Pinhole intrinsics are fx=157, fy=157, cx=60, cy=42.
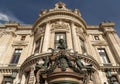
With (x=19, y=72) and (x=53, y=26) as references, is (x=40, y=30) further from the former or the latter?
(x=19, y=72)

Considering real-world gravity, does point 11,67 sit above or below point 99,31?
below

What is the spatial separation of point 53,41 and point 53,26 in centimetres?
335

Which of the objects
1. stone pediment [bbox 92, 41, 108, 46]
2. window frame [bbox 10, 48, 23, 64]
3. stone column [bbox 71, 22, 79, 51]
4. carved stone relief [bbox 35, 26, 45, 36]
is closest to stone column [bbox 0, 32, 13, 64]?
window frame [bbox 10, 48, 23, 64]

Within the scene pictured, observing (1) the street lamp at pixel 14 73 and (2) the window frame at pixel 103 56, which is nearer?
(1) the street lamp at pixel 14 73

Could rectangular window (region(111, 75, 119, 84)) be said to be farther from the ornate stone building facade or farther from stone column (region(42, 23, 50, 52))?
stone column (region(42, 23, 50, 52))

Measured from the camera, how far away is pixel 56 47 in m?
18.9

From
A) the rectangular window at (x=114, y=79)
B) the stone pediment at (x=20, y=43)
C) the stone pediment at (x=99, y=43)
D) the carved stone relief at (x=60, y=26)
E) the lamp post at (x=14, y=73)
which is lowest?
the rectangular window at (x=114, y=79)

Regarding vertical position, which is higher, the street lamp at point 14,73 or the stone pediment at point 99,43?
the stone pediment at point 99,43

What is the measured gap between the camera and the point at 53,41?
774 inches

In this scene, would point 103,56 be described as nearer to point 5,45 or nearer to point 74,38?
point 74,38

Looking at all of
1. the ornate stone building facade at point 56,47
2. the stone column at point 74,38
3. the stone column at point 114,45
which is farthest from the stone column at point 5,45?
the stone column at point 114,45

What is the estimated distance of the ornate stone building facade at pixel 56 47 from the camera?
16266 millimetres

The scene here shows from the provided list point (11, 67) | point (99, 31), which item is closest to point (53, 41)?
point (11, 67)

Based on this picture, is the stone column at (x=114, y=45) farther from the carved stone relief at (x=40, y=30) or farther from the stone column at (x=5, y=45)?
the stone column at (x=5, y=45)
